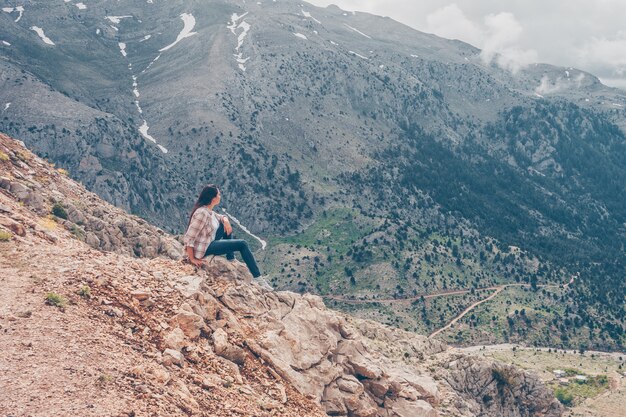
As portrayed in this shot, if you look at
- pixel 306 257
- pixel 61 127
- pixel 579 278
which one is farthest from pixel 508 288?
pixel 61 127

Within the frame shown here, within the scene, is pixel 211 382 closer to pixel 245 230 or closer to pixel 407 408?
pixel 407 408

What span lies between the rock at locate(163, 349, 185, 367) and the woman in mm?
5325

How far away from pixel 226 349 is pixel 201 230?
459 centimetres

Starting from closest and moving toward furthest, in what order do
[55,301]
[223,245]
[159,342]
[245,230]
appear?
[55,301] → [159,342] → [223,245] → [245,230]

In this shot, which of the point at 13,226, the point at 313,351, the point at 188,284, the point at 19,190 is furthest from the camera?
the point at 19,190

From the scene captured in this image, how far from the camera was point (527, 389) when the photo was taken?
168 feet

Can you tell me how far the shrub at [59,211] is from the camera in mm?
31203

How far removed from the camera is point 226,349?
1741 cm

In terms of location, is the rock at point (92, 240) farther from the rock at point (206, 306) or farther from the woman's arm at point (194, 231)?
the rock at point (206, 306)

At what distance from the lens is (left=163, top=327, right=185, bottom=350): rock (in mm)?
15930

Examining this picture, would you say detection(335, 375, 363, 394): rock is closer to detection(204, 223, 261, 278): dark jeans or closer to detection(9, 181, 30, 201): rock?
detection(204, 223, 261, 278): dark jeans

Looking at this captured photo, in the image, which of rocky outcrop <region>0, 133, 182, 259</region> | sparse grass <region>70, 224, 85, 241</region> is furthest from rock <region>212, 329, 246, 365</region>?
sparse grass <region>70, 224, 85, 241</region>

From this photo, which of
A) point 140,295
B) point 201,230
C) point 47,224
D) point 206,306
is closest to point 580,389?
point 206,306

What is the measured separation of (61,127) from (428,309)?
4919 inches
